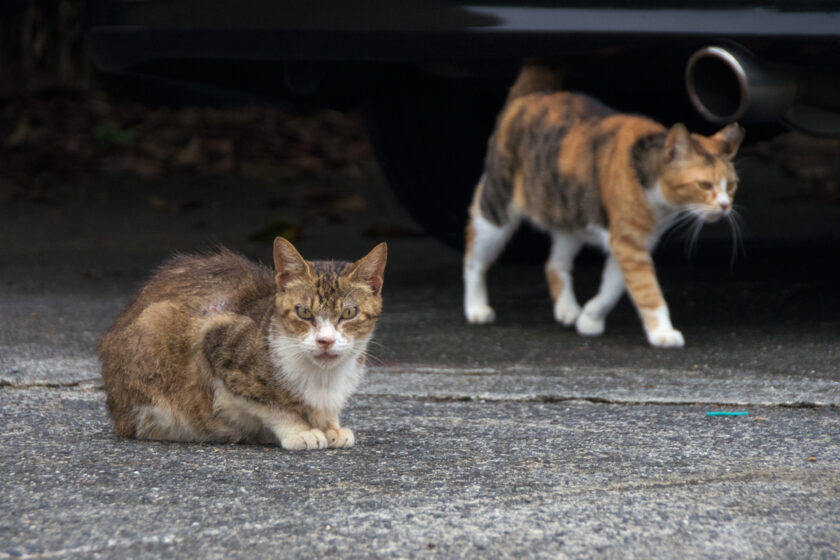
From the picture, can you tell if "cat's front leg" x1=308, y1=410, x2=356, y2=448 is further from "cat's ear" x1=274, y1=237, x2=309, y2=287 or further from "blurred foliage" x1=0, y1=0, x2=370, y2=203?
"blurred foliage" x1=0, y1=0, x2=370, y2=203

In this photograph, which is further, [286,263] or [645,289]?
[645,289]

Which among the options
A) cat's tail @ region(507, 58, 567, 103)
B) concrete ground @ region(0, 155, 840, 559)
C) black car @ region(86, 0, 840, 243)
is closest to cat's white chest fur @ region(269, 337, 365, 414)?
concrete ground @ region(0, 155, 840, 559)

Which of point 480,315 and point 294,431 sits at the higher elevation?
point 294,431

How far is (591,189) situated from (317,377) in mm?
1674

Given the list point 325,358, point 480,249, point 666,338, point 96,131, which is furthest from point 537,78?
point 96,131

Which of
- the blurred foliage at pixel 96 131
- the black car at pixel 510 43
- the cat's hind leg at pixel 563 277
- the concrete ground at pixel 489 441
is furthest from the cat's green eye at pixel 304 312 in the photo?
the blurred foliage at pixel 96 131

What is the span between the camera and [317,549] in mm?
1907

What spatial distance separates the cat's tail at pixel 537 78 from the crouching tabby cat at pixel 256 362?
176 cm

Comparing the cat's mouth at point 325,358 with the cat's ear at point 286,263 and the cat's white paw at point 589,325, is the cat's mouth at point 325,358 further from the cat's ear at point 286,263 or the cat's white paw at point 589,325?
the cat's white paw at point 589,325

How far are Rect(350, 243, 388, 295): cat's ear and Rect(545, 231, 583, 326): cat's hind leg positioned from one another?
1.52 metres

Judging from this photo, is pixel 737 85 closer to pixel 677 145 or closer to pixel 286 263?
pixel 677 145

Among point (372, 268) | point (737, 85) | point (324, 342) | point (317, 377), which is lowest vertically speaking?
point (317, 377)

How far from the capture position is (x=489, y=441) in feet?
8.61

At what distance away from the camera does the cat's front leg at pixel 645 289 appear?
3.75m
